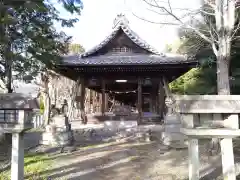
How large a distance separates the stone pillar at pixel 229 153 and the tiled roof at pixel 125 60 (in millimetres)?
8474

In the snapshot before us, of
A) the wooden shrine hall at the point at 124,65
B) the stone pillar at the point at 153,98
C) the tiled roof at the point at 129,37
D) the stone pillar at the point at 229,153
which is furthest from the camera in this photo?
the stone pillar at the point at 153,98

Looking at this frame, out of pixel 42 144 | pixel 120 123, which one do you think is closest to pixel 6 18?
pixel 42 144

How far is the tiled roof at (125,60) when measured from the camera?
1264cm

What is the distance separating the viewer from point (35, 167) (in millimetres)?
6816

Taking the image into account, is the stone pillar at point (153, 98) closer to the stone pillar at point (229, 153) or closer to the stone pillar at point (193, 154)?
the stone pillar at point (193, 154)

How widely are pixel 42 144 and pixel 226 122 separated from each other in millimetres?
8179

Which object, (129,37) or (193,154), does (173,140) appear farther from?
(129,37)

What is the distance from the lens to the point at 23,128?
4.65 metres

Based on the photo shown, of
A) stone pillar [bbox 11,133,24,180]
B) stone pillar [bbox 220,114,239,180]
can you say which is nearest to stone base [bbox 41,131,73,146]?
stone pillar [bbox 11,133,24,180]

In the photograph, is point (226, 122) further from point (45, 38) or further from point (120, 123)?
point (120, 123)

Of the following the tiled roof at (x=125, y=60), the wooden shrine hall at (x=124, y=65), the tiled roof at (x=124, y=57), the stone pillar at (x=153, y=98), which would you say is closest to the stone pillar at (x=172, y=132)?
the tiled roof at (x=125, y=60)

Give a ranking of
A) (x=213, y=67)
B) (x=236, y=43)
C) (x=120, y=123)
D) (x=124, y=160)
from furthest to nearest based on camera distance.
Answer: (x=120, y=123) → (x=213, y=67) → (x=236, y=43) → (x=124, y=160)

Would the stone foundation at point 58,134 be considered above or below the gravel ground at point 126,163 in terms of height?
above

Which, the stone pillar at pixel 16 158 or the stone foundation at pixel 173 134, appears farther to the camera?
the stone foundation at pixel 173 134
